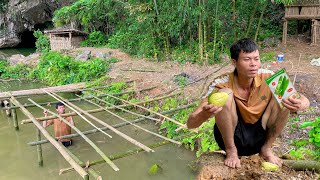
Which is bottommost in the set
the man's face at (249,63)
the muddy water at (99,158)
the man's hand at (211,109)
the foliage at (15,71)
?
the muddy water at (99,158)

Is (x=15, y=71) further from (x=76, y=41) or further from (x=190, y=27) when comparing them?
(x=190, y=27)

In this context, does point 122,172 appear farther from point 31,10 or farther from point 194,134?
point 31,10

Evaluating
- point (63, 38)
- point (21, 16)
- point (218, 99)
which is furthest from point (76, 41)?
point (218, 99)

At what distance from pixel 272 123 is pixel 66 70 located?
9835 mm

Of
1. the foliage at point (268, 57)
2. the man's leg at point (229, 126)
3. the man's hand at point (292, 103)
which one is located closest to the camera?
the man's hand at point (292, 103)

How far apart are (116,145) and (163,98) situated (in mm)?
1429

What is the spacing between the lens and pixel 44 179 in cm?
505

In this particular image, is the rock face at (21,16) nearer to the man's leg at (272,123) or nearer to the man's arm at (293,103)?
the man's leg at (272,123)

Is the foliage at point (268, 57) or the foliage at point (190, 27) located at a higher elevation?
the foliage at point (190, 27)

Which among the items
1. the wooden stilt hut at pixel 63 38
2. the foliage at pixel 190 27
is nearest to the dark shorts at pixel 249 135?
the foliage at pixel 190 27

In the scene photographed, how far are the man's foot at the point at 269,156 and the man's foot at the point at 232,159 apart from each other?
0.23m

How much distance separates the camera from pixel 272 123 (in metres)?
2.29

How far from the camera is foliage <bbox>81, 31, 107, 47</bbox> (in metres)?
15.5

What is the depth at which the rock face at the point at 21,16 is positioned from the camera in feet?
65.1
